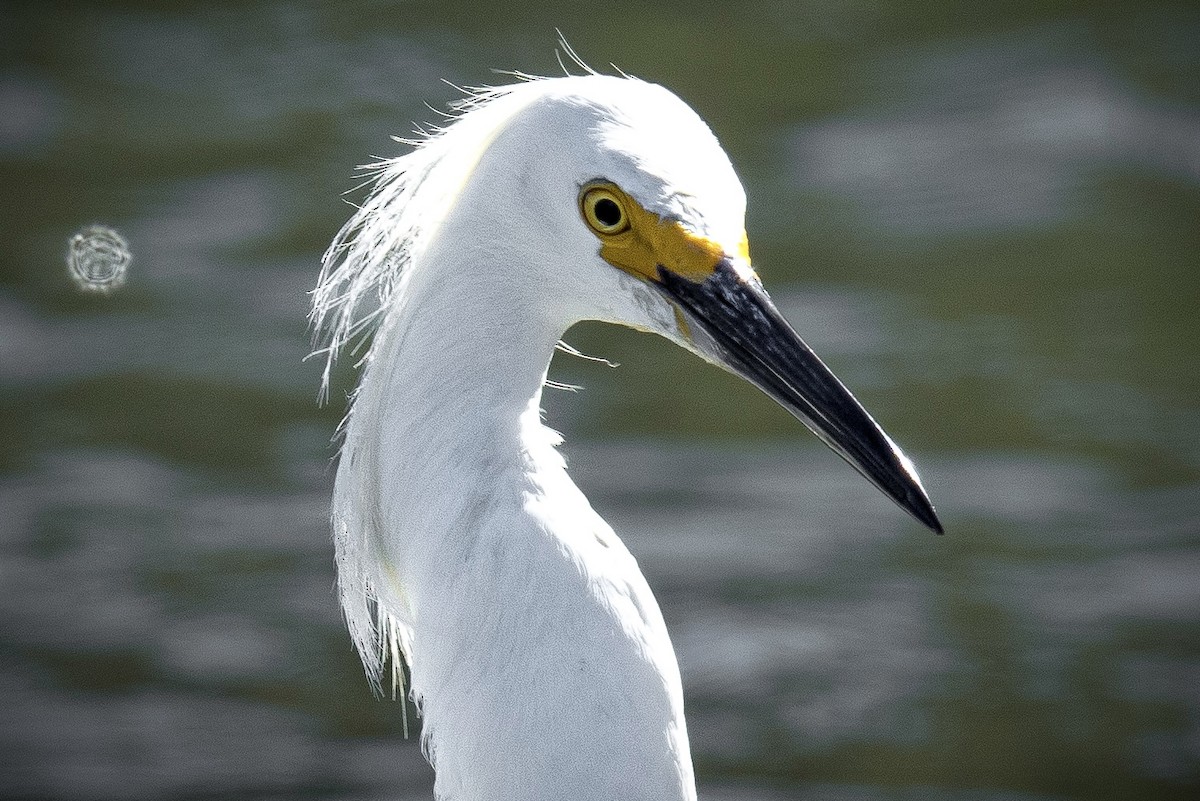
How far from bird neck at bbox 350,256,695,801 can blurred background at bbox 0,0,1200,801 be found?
2.43 metres

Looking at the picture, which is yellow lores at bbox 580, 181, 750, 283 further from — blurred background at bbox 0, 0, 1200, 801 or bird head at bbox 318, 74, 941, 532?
blurred background at bbox 0, 0, 1200, 801

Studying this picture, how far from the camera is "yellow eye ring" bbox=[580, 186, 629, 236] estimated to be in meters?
2.44

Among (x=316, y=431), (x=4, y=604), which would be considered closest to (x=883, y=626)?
(x=316, y=431)

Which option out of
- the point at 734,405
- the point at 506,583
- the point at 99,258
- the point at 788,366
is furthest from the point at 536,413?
the point at 734,405

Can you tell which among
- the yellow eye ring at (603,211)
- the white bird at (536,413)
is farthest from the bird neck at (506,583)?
the yellow eye ring at (603,211)

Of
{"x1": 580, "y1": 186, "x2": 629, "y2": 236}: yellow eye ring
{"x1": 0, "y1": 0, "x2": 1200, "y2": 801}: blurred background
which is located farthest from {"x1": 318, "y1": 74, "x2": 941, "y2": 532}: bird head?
{"x1": 0, "y1": 0, "x2": 1200, "y2": 801}: blurred background

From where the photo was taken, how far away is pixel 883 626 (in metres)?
5.38

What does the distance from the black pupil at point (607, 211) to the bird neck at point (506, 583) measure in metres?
0.19

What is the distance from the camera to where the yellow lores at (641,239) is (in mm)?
2428

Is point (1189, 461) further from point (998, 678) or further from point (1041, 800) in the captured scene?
point (1041, 800)

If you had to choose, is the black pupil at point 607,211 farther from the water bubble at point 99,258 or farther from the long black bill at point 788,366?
the water bubble at point 99,258

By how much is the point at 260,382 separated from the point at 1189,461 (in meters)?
3.59

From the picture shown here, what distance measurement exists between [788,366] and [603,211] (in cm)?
38

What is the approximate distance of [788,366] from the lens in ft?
8.21
